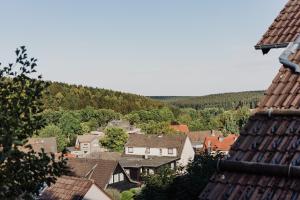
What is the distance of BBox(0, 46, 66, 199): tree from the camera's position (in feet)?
22.0

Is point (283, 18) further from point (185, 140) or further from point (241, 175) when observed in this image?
point (185, 140)

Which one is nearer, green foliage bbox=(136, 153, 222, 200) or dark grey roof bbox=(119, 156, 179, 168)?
green foliage bbox=(136, 153, 222, 200)

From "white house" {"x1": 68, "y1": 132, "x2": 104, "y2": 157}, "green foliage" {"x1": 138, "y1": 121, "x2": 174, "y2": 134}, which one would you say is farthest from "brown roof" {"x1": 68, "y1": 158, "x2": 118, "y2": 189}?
"green foliage" {"x1": 138, "y1": 121, "x2": 174, "y2": 134}

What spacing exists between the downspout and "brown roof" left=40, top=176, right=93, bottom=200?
1859 cm

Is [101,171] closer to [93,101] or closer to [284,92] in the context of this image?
[284,92]

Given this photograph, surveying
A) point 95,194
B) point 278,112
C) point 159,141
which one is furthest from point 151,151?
point 278,112

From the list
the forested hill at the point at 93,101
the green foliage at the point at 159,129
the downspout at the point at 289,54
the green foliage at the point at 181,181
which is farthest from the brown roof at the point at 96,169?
the forested hill at the point at 93,101

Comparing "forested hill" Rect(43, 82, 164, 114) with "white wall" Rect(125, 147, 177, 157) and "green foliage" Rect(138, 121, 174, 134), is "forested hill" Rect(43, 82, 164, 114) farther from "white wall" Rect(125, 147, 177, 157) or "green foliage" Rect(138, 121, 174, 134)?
"white wall" Rect(125, 147, 177, 157)

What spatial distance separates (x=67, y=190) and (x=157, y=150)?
47290 millimetres

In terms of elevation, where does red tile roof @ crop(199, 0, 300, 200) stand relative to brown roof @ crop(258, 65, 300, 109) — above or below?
below

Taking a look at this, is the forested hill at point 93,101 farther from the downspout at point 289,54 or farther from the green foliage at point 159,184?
the downspout at point 289,54

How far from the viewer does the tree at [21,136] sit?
6711 millimetres

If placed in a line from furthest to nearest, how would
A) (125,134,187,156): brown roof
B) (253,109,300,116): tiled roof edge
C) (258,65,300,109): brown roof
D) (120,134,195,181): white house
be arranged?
(125,134,187,156): brown roof, (120,134,195,181): white house, (258,65,300,109): brown roof, (253,109,300,116): tiled roof edge

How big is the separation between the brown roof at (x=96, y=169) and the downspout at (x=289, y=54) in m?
35.5
